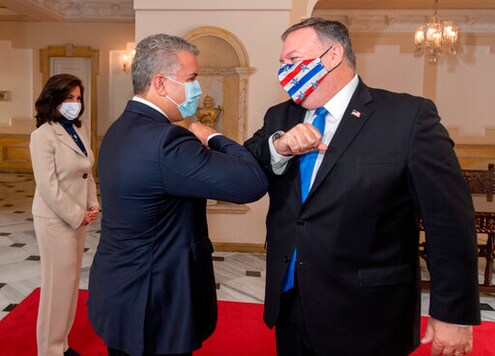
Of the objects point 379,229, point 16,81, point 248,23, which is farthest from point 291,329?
point 16,81

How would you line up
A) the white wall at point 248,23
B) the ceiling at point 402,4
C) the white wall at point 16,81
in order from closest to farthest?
the white wall at point 248,23, the ceiling at point 402,4, the white wall at point 16,81

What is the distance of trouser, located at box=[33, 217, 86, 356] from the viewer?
257cm

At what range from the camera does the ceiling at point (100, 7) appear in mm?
8422

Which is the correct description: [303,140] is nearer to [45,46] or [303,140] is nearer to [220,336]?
[220,336]

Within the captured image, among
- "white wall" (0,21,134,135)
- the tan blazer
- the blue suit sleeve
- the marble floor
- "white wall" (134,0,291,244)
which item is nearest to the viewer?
the blue suit sleeve

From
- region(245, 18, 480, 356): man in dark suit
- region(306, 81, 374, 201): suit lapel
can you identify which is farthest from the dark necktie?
region(306, 81, 374, 201): suit lapel

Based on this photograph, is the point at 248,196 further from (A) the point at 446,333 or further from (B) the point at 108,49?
(B) the point at 108,49

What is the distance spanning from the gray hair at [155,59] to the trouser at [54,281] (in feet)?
4.57

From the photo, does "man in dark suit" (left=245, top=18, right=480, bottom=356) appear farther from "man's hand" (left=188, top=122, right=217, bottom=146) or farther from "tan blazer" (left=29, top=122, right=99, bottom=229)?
"tan blazer" (left=29, top=122, right=99, bottom=229)

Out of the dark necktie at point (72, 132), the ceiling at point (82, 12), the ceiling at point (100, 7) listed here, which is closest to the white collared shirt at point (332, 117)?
the dark necktie at point (72, 132)

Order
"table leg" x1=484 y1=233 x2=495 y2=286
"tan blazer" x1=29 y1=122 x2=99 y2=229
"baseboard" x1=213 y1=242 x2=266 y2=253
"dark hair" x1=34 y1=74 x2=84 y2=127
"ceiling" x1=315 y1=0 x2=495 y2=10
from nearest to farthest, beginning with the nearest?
"tan blazer" x1=29 y1=122 x2=99 y2=229, "dark hair" x1=34 y1=74 x2=84 y2=127, "table leg" x1=484 y1=233 x2=495 y2=286, "baseboard" x1=213 y1=242 x2=266 y2=253, "ceiling" x1=315 y1=0 x2=495 y2=10

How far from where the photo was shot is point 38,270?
14.9 ft

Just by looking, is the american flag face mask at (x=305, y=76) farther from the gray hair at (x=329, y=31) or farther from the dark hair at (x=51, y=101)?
the dark hair at (x=51, y=101)

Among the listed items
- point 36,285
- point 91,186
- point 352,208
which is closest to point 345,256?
point 352,208
